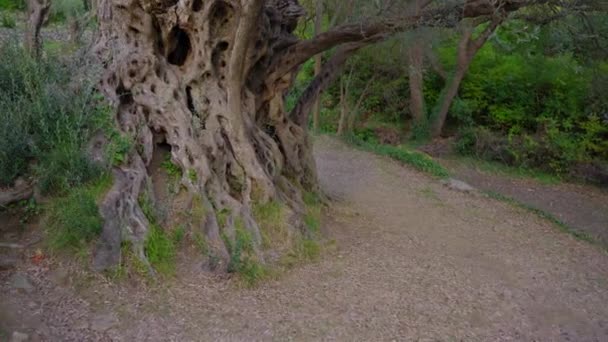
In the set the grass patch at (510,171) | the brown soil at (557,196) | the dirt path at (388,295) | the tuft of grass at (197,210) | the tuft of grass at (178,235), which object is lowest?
the brown soil at (557,196)

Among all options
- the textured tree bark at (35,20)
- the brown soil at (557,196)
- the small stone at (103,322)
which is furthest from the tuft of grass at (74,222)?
the brown soil at (557,196)

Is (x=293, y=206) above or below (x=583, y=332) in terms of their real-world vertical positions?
above

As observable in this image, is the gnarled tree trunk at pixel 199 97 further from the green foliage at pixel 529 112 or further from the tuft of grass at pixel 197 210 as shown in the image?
the green foliage at pixel 529 112

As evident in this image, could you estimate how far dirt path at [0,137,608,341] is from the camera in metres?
4.74

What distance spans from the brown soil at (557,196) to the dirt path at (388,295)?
2588 mm

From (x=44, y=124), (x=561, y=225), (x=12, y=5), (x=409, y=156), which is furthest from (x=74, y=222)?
(x=12, y=5)

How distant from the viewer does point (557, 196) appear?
1395 centimetres

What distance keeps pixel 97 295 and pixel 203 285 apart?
3.29ft

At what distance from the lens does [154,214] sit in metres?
5.80

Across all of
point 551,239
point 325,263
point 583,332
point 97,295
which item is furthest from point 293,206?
point 551,239

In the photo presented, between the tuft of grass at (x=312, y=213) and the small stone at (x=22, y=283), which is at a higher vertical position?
the small stone at (x=22, y=283)

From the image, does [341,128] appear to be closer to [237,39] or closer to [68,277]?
[237,39]

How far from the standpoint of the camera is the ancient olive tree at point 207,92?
634 cm

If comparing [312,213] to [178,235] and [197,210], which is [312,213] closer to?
[197,210]
